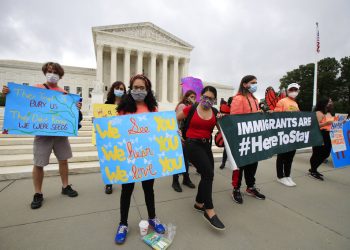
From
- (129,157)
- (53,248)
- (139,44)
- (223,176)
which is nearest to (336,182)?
(223,176)

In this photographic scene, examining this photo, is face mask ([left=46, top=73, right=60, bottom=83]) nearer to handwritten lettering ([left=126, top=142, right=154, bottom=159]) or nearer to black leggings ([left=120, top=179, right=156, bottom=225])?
handwritten lettering ([left=126, top=142, right=154, bottom=159])

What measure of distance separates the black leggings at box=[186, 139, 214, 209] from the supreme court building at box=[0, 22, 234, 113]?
30216 millimetres

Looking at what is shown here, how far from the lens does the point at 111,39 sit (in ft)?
109

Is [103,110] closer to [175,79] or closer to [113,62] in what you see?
[113,62]

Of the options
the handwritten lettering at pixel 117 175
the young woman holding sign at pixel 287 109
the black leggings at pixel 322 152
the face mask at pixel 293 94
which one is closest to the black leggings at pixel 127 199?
the handwritten lettering at pixel 117 175

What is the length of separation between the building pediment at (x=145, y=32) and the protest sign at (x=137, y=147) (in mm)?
36537

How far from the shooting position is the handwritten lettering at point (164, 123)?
2197mm

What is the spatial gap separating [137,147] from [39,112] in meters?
1.94

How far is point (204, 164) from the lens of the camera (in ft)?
7.92

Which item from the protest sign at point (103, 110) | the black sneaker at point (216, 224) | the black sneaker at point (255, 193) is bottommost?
the black sneaker at point (255, 193)

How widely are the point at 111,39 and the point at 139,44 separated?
5098mm

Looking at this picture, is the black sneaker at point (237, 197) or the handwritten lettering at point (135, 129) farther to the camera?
the black sneaker at point (237, 197)

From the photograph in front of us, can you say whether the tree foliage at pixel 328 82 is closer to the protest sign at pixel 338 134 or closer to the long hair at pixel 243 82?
the protest sign at pixel 338 134

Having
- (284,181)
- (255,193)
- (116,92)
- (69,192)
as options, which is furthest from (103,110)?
(284,181)
